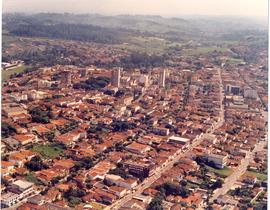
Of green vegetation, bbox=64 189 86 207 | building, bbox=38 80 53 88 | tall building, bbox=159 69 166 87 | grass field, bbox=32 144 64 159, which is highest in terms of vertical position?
tall building, bbox=159 69 166 87

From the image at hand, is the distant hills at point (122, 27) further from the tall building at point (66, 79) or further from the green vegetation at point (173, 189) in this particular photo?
the green vegetation at point (173, 189)

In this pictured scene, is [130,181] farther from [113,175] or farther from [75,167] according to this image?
[75,167]

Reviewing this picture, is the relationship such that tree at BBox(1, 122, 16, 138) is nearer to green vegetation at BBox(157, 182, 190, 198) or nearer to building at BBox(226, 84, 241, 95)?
green vegetation at BBox(157, 182, 190, 198)

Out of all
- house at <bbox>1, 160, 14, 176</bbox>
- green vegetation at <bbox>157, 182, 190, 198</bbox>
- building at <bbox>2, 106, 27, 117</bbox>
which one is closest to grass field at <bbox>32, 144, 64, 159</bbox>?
building at <bbox>2, 106, 27, 117</bbox>

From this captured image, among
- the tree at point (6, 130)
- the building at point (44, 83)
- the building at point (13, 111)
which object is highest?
the building at point (44, 83)

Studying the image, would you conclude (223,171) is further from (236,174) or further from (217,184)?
(217,184)

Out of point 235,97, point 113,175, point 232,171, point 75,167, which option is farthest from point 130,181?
point 235,97

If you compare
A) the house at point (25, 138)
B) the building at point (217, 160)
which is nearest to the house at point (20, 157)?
the house at point (25, 138)
